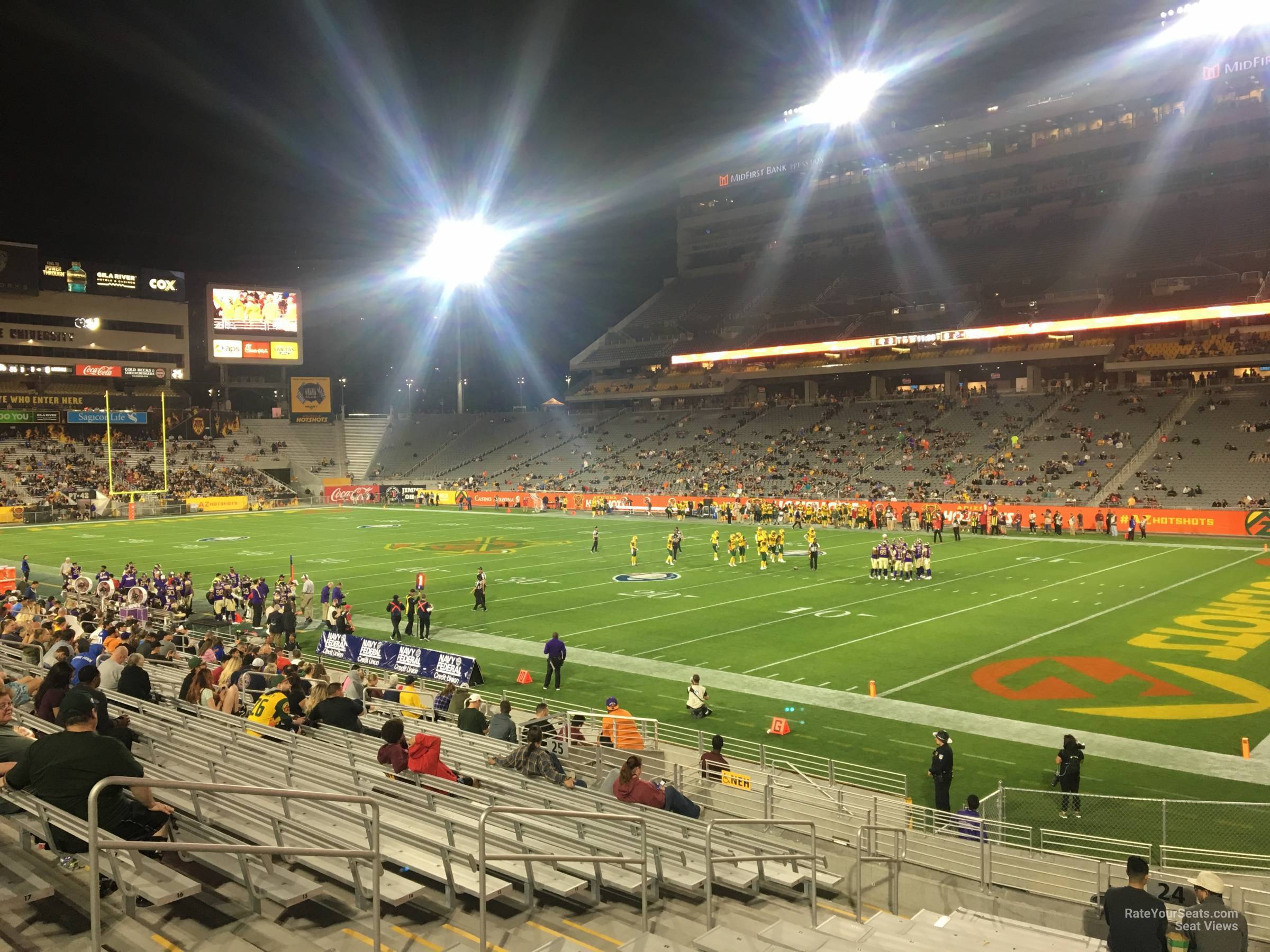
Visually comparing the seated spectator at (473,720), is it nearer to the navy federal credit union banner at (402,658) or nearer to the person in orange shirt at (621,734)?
the person in orange shirt at (621,734)

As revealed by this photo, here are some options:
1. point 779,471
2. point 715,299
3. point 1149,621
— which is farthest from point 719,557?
point 715,299

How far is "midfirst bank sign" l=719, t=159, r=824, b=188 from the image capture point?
82625 mm

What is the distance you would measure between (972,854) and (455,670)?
10.9 metres

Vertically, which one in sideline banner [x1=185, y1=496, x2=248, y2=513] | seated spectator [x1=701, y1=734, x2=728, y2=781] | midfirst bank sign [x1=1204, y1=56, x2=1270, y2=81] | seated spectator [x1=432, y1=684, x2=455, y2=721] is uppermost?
midfirst bank sign [x1=1204, y1=56, x2=1270, y2=81]

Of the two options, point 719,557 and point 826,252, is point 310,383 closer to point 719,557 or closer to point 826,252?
point 826,252

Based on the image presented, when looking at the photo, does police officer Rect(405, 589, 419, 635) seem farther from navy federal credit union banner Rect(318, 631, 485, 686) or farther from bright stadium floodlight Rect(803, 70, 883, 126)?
bright stadium floodlight Rect(803, 70, 883, 126)

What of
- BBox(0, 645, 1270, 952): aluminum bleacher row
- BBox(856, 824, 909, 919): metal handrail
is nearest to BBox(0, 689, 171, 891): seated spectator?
BBox(0, 645, 1270, 952): aluminum bleacher row

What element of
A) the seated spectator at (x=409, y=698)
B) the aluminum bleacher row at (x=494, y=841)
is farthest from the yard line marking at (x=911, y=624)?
the aluminum bleacher row at (x=494, y=841)

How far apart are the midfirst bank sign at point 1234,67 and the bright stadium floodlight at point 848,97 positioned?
23.4 metres

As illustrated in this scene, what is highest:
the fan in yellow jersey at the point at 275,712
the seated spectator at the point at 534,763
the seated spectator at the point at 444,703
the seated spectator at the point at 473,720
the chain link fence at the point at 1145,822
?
the fan in yellow jersey at the point at 275,712

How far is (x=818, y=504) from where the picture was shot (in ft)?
162

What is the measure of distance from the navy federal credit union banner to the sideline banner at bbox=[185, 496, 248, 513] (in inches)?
1926

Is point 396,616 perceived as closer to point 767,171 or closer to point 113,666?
point 113,666

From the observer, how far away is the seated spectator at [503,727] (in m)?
11.0
